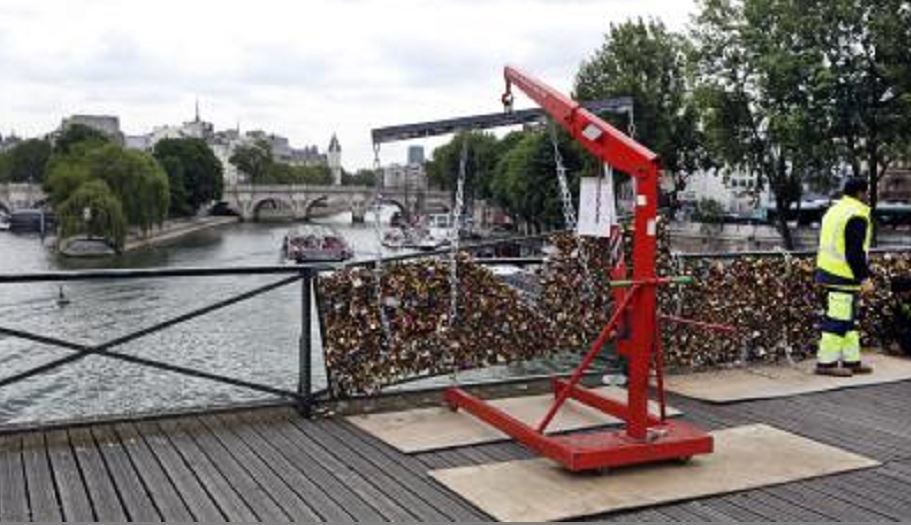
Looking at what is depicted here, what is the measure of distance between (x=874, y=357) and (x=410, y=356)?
5373mm

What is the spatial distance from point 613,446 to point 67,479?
337 cm

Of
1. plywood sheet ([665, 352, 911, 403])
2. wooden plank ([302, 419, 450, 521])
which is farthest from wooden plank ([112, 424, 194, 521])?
plywood sheet ([665, 352, 911, 403])

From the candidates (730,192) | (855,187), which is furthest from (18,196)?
(855,187)

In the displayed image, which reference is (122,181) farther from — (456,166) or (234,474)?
(234,474)

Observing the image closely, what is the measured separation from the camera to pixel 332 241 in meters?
76.3

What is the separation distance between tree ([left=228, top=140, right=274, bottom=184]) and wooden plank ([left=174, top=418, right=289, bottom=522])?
7275 inches

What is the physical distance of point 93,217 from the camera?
7969 cm

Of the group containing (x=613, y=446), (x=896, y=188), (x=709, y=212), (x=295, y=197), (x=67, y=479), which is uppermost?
(x=896, y=188)

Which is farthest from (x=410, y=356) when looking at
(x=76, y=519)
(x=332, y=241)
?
(x=332, y=241)

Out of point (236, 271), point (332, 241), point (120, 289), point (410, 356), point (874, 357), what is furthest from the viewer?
point (332, 241)

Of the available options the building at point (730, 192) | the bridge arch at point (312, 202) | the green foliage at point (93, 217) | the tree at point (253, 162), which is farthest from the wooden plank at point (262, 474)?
the tree at point (253, 162)

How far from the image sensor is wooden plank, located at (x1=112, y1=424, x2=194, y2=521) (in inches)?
230

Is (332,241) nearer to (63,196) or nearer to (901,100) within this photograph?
(63,196)

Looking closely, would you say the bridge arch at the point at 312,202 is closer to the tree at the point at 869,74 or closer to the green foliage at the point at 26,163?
the green foliage at the point at 26,163
